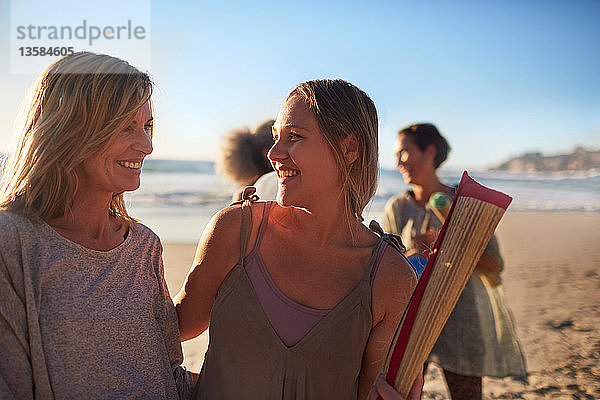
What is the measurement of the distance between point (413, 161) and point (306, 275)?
2.68 meters

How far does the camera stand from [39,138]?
1850mm

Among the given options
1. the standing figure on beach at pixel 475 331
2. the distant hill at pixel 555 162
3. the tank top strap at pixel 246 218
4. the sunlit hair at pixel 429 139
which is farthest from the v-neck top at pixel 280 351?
the distant hill at pixel 555 162

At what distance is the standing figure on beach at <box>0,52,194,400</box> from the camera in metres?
1.65

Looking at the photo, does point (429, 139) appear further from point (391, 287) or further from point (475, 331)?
point (391, 287)

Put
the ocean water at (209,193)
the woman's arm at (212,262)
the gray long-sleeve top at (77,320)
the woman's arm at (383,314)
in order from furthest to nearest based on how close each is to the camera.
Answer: the ocean water at (209,193) < the woman's arm at (212,262) < the woman's arm at (383,314) < the gray long-sleeve top at (77,320)

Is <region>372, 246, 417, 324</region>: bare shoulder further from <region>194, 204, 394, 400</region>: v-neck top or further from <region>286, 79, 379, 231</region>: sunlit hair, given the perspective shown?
<region>286, 79, 379, 231</region>: sunlit hair

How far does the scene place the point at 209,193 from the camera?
22.4 meters

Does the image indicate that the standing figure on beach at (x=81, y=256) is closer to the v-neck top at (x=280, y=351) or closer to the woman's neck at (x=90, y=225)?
the woman's neck at (x=90, y=225)

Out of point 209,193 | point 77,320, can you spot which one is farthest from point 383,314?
point 209,193

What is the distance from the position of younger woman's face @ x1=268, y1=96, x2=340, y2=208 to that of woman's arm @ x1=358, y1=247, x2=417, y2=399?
0.36m

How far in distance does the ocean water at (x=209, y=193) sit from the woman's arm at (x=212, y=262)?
12.2m

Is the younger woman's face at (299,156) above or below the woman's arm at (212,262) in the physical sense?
above

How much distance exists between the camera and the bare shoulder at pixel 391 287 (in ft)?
6.48

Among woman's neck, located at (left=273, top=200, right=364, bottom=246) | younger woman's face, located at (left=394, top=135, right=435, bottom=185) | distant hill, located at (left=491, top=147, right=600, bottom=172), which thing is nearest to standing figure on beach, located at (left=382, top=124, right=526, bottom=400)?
younger woman's face, located at (left=394, top=135, right=435, bottom=185)
